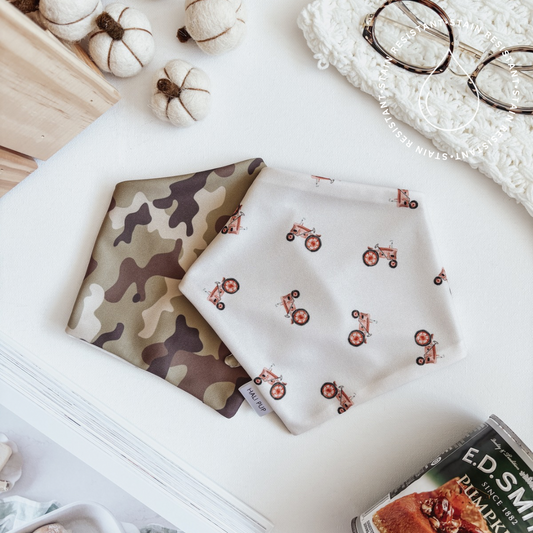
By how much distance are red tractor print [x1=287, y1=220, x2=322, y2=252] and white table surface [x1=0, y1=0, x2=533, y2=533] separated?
0.10m

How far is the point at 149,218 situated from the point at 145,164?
0.30ft

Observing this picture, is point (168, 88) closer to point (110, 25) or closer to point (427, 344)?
point (110, 25)

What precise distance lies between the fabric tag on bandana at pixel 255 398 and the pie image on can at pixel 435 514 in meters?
0.22

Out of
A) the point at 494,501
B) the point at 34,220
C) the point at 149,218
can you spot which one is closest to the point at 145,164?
the point at 149,218

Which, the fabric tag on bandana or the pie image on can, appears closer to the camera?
the pie image on can

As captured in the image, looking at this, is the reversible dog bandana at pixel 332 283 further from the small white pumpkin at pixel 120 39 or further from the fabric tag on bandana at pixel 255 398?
the small white pumpkin at pixel 120 39

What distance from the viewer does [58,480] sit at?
658mm

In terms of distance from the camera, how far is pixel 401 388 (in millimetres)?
704

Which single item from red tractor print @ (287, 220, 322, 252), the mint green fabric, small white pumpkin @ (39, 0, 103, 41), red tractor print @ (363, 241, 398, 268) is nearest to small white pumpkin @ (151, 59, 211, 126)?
small white pumpkin @ (39, 0, 103, 41)

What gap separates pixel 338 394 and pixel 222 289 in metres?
0.25

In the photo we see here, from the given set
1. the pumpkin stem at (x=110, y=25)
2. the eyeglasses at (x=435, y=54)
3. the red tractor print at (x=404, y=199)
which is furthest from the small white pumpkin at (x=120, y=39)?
the red tractor print at (x=404, y=199)

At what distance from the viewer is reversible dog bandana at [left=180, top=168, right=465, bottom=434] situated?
0.67m

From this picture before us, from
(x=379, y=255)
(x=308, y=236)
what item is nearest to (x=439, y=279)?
(x=379, y=255)

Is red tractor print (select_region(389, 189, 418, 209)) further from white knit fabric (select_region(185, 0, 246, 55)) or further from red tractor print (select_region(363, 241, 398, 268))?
white knit fabric (select_region(185, 0, 246, 55))
